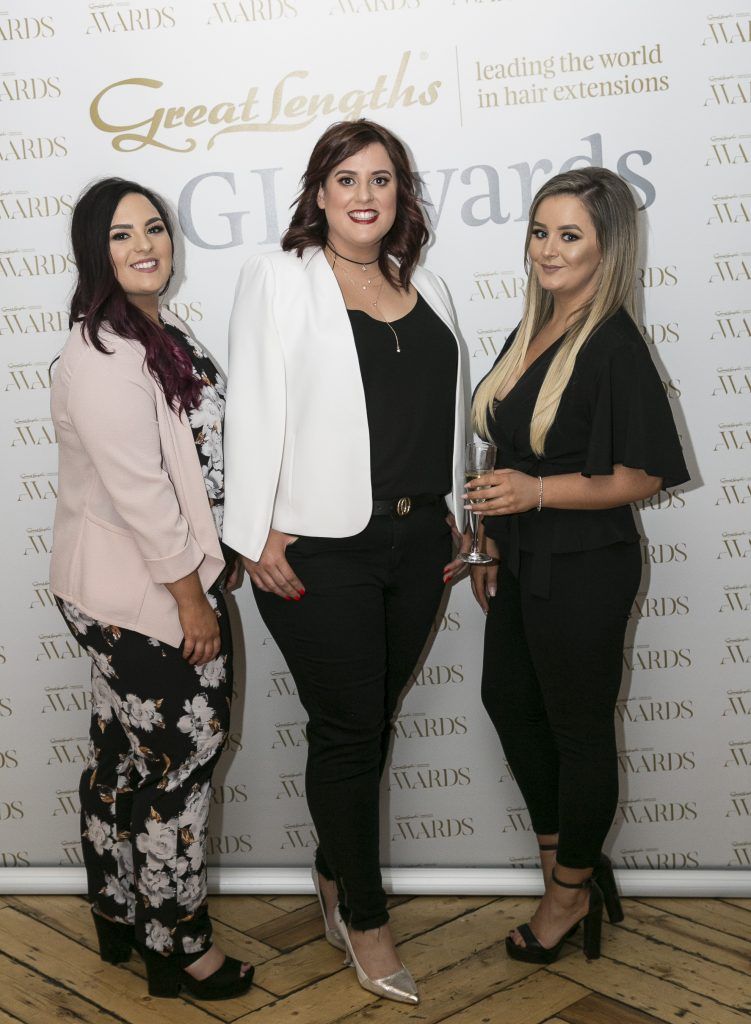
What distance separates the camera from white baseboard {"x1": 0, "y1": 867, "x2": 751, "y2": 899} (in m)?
2.64

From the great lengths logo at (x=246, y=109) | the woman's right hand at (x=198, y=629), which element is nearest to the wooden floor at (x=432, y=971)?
the woman's right hand at (x=198, y=629)

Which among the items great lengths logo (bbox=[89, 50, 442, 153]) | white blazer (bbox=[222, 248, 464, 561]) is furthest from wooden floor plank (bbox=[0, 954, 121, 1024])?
great lengths logo (bbox=[89, 50, 442, 153])

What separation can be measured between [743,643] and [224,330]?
146 cm

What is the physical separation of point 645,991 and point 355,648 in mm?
959

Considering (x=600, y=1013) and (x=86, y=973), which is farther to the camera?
(x=86, y=973)

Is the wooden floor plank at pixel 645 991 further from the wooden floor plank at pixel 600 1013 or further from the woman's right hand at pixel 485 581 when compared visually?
the woman's right hand at pixel 485 581

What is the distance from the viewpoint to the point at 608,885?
2.47m

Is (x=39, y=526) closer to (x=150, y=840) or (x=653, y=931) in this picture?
(x=150, y=840)

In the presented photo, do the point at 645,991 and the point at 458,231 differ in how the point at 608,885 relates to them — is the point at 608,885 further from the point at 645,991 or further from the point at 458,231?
the point at 458,231

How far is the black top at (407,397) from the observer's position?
2.13 metres

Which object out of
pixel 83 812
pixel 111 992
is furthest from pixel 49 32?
pixel 111 992

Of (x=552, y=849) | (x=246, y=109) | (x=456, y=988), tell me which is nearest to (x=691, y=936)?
(x=552, y=849)

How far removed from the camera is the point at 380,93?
242 cm

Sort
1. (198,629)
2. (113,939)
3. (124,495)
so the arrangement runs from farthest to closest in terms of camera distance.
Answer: (113,939) < (198,629) < (124,495)
